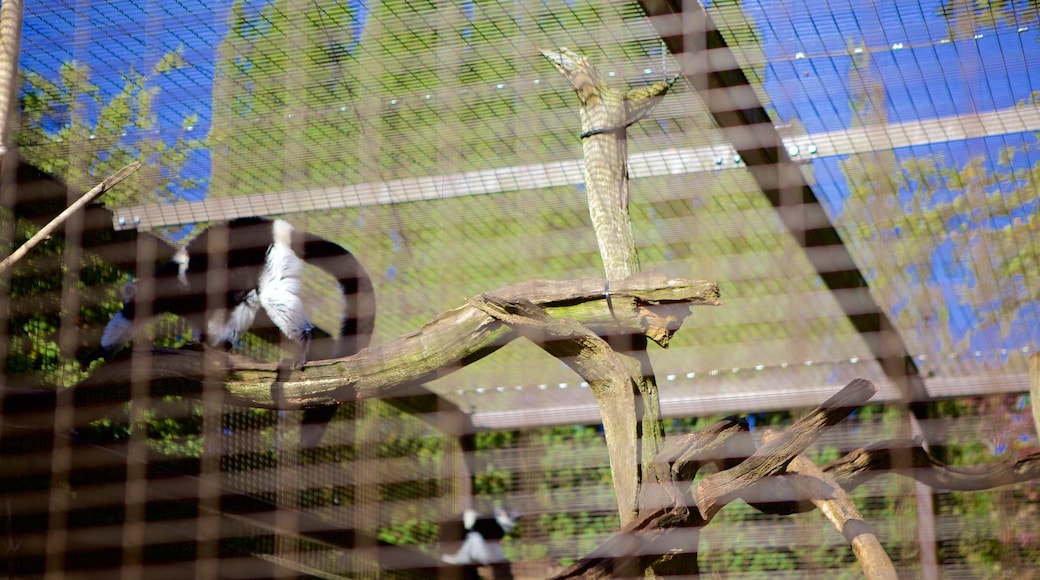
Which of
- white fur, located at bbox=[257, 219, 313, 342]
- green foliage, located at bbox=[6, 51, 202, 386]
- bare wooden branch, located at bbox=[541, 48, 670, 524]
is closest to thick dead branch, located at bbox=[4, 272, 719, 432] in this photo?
bare wooden branch, located at bbox=[541, 48, 670, 524]

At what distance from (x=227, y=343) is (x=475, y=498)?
195cm

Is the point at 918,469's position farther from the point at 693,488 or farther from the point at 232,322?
the point at 232,322

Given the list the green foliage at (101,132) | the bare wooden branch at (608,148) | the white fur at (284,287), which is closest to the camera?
the bare wooden branch at (608,148)

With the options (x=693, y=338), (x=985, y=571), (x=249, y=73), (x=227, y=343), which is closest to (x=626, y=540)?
(x=249, y=73)

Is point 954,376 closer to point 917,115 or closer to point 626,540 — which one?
point 917,115

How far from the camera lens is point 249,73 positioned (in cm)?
185

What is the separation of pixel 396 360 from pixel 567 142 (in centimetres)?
78

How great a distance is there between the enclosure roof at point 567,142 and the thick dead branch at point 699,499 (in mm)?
584

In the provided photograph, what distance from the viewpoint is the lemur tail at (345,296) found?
2158 millimetres

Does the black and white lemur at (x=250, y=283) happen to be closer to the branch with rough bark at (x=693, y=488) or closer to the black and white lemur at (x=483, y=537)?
the branch with rough bark at (x=693, y=488)

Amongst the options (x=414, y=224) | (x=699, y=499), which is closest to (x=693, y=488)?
(x=699, y=499)

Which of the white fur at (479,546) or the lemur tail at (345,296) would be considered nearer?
the lemur tail at (345,296)

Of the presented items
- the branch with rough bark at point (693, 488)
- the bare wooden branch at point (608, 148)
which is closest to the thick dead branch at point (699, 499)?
the branch with rough bark at point (693, 488)

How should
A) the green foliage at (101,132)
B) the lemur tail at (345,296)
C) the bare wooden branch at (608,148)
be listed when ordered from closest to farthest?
the bare wooden branch at (608,148), the green foliage at (101,132), the lemur tail at (345,296)
